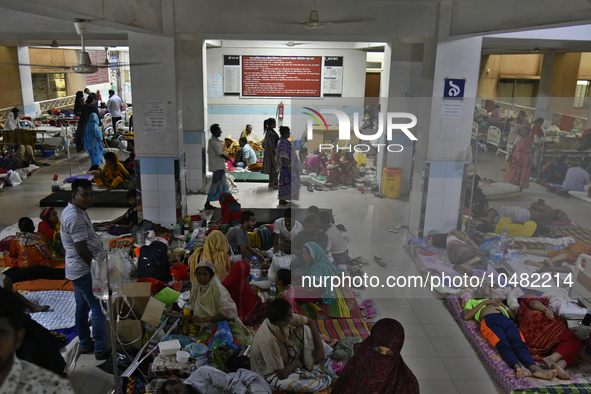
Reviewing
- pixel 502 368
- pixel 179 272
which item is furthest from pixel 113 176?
pixel 502 368

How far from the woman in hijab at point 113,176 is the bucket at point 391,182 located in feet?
15.5

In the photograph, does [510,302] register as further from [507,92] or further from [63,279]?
[507,92]

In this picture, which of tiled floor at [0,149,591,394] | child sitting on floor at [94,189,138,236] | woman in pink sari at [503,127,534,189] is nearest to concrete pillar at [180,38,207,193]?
tiled floor at [0,149,591,394]

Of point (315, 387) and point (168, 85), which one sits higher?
point (168, 85)

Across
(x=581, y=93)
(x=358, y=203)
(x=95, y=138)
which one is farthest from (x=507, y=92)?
(x=95, y=138)

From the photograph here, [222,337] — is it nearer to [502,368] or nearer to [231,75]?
[502,368]

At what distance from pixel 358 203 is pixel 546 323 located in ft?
10.4

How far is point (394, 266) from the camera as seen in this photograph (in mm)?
6254

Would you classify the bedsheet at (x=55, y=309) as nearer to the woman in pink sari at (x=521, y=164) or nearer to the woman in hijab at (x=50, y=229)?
the woman in hijab at (x=50, y=229)

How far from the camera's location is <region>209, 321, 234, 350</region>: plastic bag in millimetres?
4080

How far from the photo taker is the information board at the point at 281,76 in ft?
38.9

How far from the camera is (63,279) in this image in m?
5.31

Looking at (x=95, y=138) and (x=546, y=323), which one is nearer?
(x=546, y=323)

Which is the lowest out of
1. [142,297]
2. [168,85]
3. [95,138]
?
[142,297]
